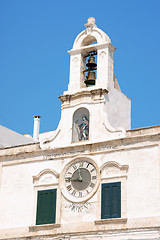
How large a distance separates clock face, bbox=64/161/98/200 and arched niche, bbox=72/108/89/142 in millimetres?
1602

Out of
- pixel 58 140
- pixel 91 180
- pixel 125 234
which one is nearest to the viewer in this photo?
pixel 125 234

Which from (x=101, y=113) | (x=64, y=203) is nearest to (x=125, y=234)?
(x=64, y=203)

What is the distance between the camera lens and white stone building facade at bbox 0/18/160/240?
81.1 feet

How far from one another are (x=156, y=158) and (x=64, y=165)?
502 centimetres

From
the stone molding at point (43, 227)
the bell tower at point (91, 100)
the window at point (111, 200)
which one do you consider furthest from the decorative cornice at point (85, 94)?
the stone molding at point (43, 227)

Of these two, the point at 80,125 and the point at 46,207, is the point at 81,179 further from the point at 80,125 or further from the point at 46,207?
the point at 80,125

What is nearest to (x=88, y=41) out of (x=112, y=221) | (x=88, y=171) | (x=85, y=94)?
(x=85, y=94)

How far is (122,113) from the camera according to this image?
28.9 metres

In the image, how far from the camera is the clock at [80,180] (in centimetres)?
2611

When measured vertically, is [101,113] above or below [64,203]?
above

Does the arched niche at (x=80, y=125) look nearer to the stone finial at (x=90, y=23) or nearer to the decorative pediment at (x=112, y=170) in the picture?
the decorative pediment at (x=112, y=170)

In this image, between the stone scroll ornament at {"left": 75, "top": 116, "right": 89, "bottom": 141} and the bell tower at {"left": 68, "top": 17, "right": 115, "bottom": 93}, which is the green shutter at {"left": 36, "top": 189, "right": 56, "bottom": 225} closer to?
the stone scroll ornament at {"left": 75, "top": 116, "right": 89, "bottom": 141}

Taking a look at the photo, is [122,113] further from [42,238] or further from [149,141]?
[42,238]

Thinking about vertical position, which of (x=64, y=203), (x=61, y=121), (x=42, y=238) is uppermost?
(x=61, y=121)
